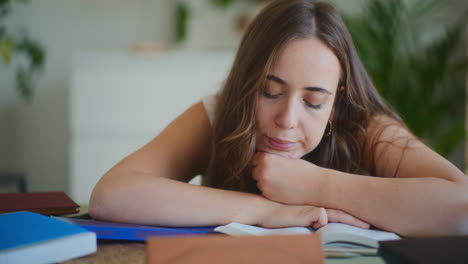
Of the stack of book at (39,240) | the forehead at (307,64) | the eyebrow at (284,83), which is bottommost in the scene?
the stack of book at (39,240)

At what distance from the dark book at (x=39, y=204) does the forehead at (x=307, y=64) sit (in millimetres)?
542

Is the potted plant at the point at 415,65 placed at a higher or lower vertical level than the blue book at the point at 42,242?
higher

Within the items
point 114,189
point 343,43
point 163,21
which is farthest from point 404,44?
point 114,189

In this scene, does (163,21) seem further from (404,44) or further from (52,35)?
(404,44)

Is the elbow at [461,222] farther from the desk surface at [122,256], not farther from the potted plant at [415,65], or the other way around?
the potted plant at [415,65]

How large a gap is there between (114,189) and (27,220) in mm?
215

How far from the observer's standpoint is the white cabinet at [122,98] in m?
2.92

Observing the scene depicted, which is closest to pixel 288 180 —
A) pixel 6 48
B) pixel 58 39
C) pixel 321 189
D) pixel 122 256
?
pixel 321 189

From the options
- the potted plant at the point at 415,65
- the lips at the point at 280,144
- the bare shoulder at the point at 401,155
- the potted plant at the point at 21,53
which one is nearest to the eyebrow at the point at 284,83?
the lips at the point at 280,144

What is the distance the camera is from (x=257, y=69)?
1130 millimetres

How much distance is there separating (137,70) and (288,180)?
2.11 metres

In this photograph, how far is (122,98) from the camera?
294 cm

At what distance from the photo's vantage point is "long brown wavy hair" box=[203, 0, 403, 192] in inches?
44.5

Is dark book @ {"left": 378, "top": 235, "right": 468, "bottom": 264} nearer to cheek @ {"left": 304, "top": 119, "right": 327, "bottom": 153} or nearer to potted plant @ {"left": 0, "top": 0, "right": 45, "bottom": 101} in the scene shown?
cheek @ {"left": 304, "top": 119, "right": 327, "bottom": 153}
